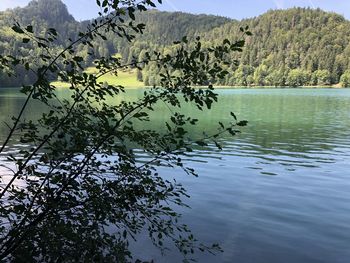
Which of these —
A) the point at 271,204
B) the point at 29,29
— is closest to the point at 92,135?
the point at 29,29

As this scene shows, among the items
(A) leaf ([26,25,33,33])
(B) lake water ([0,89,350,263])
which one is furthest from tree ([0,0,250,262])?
(B) lake water ([0,89,350,263])

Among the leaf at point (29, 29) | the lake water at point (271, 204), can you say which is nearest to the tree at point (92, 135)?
the leaf at point (29, 29)

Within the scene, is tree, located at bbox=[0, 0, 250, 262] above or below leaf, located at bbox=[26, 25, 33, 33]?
below

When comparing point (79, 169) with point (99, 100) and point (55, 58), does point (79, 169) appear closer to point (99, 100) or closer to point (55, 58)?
point (99, 100)

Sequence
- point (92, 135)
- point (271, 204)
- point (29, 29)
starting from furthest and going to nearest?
point (271, 204), point (92, 135), point (29, 29)

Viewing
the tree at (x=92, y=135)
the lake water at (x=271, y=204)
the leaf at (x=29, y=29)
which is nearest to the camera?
the leaf at (x=29, y=29)

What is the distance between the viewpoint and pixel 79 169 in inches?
241

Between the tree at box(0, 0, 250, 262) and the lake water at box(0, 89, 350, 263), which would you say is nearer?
the tree at box(0, 0, 250, 262)

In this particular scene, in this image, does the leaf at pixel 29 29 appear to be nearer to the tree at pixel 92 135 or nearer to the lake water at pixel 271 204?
the tree at pixel 92 135

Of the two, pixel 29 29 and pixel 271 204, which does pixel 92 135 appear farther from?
pixel 271 204

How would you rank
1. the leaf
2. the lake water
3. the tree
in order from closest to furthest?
the leaf < the tree < the lake water

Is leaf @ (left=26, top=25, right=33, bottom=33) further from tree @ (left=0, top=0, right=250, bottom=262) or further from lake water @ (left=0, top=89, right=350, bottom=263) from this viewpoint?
lake water @ (left=0, top=89, right=350, bottom=263)

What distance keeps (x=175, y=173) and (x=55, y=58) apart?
59.3 ft

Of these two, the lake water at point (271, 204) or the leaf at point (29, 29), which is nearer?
the leaf at point (29, 29)
